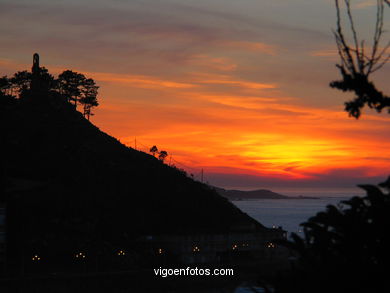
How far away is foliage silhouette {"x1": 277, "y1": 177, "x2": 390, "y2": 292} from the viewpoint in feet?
47.0

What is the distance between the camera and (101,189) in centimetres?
15888

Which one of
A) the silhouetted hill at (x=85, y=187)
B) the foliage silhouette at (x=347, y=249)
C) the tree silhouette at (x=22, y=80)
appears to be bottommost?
the foliage silhouette at (x=347, y=249)

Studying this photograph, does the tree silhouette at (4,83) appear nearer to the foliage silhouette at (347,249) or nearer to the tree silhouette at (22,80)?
the tree silhouette at (22,80)

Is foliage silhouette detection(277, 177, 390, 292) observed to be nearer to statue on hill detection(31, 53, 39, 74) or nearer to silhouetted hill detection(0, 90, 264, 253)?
silhouetted hill detection(0, 90, 264, 253)

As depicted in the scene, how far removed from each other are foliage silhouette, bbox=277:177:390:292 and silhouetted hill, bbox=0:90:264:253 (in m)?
113

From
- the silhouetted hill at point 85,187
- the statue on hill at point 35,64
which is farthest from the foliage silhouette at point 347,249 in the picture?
the statue on hill at point 35,64

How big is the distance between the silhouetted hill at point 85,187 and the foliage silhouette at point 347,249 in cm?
11314

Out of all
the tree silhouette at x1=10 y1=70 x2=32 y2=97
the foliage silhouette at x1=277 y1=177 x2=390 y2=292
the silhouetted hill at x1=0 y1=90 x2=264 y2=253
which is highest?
the tree silhouette at x1=10 y1=70 x2=32 y2=97

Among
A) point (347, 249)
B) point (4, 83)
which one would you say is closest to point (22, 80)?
point (4, 83)

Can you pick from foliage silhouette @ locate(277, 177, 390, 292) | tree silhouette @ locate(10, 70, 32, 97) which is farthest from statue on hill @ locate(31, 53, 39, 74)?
foliage silhouette @ locate(277, 177, 390, 292)

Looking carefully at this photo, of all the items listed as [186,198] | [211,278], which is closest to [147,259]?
[211,278]

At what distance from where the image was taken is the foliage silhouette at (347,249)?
14.3 meters

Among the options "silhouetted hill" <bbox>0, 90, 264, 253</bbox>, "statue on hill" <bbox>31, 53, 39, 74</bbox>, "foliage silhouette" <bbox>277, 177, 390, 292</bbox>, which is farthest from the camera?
"statue on hill" <bbox>31, 53, 39, 74</bbox>

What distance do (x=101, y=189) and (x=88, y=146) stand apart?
22617 millimetres
